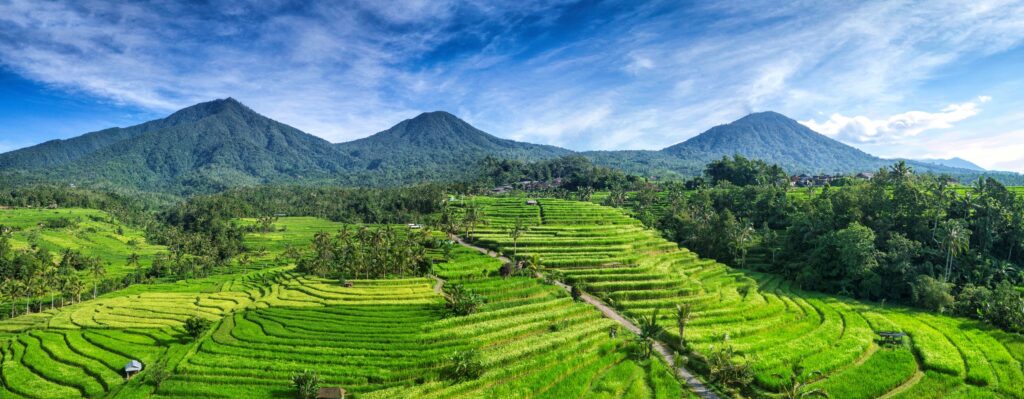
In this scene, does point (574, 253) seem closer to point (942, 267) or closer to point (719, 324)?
point (719, 324)

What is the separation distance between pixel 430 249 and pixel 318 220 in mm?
118928

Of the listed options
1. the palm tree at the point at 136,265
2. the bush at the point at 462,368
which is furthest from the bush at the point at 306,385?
the palm tree at the point at 136,265

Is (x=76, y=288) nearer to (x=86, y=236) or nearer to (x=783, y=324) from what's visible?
(x=86, y=236)

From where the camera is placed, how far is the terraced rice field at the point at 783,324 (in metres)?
36.8

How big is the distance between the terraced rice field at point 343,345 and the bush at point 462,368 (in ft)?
2.62

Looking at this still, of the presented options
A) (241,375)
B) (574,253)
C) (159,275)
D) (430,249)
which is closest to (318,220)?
(159,275)

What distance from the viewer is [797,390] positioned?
33.4 meters

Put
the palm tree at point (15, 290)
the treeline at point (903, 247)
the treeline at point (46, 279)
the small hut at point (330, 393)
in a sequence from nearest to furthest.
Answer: the small hut at point (330, 393) → the treeline at point (903, 247) → the palm tree at point (15, 290) → the treeline at point (46, 279)

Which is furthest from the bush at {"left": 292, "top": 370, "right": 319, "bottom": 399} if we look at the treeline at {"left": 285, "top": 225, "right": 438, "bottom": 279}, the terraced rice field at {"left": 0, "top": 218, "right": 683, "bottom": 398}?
the treeline at {"left": 285, "top": 225, "right": 438, "bottom": 279}

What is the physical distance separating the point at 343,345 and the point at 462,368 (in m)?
14.3

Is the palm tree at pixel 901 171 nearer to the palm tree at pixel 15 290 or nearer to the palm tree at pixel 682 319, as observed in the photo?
the palm tree at pixel 682 319

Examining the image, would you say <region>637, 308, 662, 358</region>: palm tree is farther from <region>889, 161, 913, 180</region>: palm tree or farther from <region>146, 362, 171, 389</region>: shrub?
<region>889, 161, 913, 180</region>: palm tree

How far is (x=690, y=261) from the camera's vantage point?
254 feet

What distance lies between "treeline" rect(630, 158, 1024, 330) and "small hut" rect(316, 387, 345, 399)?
66.6m
